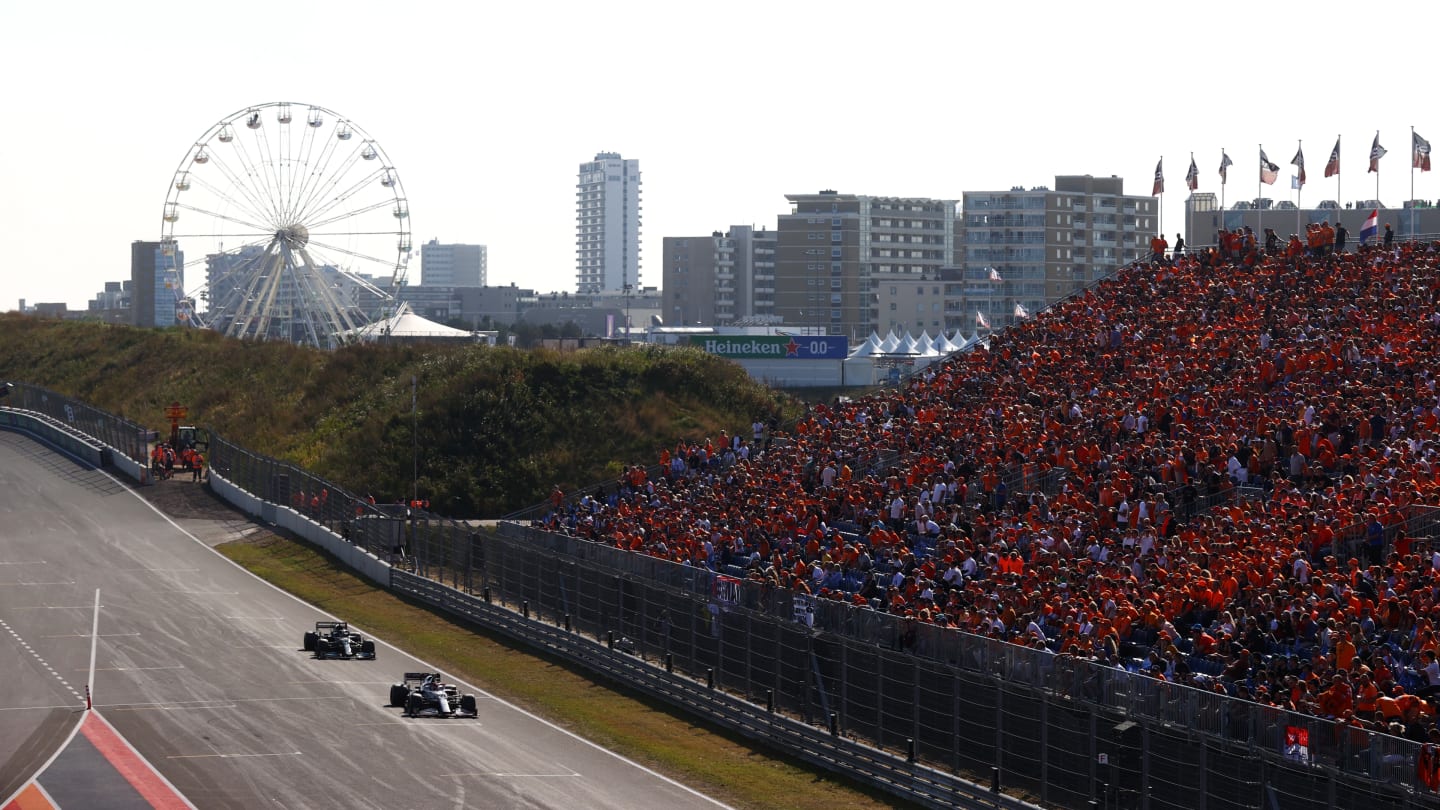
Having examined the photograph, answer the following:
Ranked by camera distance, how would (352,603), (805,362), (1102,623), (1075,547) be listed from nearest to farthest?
1. (1102,623)
2. (1075,547)
3. (352,603)
4. (805,362)

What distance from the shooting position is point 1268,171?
5441cm

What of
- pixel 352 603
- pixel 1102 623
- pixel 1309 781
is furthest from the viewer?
pixel 352 603

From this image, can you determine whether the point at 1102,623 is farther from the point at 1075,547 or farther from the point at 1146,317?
the point at 1146,317

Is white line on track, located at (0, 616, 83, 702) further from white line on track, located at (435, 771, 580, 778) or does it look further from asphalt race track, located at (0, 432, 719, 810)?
white line on track, located at (435, 771, 580, 778)

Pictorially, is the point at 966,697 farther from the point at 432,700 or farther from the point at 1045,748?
the point at 432,700

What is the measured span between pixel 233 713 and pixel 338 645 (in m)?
6.34

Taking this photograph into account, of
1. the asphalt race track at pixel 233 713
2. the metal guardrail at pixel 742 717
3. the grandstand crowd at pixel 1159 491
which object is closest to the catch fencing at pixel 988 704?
the metal guardrail at pixel 742 717

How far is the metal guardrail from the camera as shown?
2502 centimetres

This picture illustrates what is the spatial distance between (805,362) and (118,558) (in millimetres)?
44031

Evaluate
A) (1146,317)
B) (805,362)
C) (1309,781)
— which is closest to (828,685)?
(1309,781)

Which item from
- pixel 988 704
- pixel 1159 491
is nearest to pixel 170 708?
pixel 988 704

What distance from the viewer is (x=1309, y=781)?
19125 mm

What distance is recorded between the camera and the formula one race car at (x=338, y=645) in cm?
3800

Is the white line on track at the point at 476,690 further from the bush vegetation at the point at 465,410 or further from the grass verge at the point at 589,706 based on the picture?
the bush vegetation at the point at 465,410
